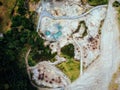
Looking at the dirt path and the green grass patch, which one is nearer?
the dirt path

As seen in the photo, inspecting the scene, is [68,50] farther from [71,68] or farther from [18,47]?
[18,47]

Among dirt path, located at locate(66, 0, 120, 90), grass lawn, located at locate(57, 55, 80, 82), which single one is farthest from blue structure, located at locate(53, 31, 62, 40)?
dirt path, located at locate(66, 0, 120, 90)

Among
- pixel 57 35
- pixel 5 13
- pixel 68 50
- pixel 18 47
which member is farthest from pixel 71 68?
pixel 5 13

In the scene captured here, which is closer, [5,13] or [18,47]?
[18,47]

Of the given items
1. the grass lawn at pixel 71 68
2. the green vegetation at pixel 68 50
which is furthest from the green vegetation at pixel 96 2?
the grass lawn at pixel 71 68

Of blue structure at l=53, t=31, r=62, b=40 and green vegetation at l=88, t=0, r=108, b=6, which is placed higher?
green vegetation at l=88, t=0, r=108, b=6

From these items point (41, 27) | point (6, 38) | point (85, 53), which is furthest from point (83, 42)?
point (6, 38)

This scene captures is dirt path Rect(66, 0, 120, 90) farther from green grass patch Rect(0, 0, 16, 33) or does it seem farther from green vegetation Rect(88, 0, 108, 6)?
green grass patch Rect(0, 0, 16, 33)
